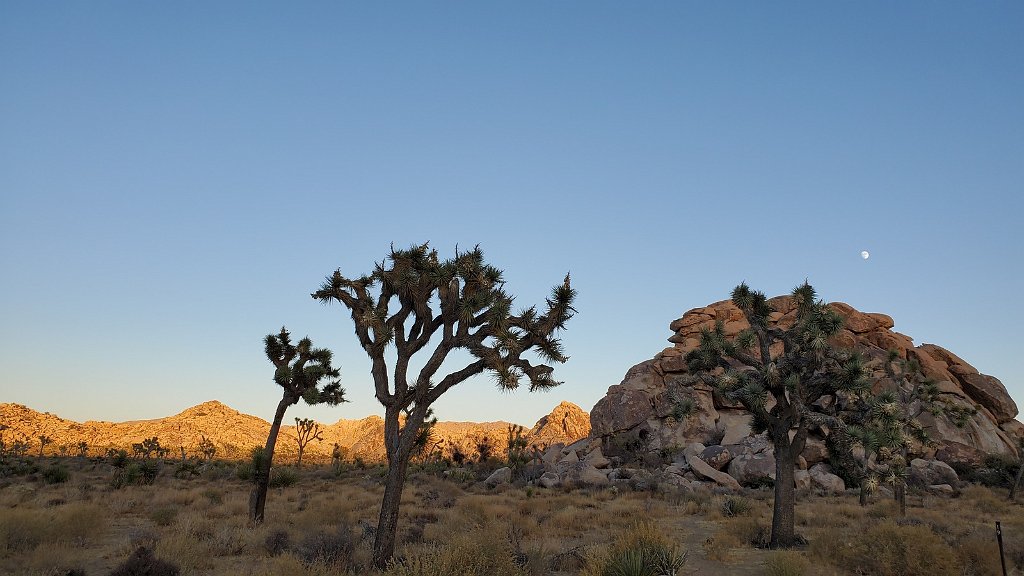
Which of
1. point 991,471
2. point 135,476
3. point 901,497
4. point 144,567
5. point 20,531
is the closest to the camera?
point 144,567

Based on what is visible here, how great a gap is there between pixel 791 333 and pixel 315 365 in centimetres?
1539

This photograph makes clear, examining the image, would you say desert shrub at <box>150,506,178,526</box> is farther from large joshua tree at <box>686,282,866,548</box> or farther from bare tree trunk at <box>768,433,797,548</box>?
bare tree trunk at <box>768,433,797,548</box>

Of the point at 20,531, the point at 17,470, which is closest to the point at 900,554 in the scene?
the point at 20,531

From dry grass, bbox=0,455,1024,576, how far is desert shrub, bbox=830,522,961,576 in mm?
25

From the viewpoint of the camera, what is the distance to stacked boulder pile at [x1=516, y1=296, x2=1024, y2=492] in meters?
38.9

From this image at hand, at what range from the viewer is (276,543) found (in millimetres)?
13133

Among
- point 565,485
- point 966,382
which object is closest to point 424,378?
point 565,485

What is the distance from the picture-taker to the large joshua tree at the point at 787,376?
51.0 feet

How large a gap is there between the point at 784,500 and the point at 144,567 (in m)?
15.0

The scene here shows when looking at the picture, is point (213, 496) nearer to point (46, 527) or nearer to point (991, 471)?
point (46, 527)

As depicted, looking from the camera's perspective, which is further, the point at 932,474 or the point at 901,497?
the point at 932,474

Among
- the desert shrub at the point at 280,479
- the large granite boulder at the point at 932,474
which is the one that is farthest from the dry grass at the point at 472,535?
the large granite boulder at the point at 932,474

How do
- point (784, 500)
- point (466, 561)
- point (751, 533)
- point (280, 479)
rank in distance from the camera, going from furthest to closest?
1. point (280, 479)
2. point (751, 533)
3. point (784, 500)
4. point (466, 561)

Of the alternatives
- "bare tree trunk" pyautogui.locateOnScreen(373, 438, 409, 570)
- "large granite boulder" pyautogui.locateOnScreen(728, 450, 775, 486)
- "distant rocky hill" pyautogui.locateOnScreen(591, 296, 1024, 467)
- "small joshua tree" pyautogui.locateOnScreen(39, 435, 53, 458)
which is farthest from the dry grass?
"small joshua tree" pyautogui.locateOnScreen(39, 435, 53, 458)
